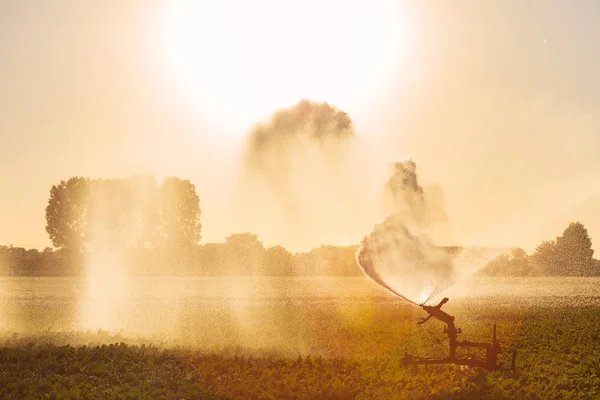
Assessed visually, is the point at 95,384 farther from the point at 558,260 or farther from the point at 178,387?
the point at 558,260

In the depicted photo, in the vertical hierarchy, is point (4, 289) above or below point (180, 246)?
below

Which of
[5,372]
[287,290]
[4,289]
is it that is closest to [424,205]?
[5,372]

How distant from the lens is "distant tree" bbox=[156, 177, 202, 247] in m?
80.1

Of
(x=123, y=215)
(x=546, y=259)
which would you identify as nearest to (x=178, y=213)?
(x=123, y=215)

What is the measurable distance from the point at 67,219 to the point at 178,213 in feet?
45.5

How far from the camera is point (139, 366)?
73.5 feet

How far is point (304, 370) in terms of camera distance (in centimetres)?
2247

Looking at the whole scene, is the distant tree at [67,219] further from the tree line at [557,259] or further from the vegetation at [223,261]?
the tree line at [557,259]

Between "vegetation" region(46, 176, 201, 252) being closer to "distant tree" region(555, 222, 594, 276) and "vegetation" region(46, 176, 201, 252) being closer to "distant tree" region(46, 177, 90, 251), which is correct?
"distant tree" region(46, 177, 90, 251)

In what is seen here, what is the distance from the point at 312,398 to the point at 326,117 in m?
19.2

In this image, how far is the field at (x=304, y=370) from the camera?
20.1 m

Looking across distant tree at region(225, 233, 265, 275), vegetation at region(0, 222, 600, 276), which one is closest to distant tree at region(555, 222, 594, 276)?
vegetation at region(0, 222, 600, 276)

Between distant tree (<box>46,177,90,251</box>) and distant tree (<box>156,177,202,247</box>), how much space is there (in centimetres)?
961

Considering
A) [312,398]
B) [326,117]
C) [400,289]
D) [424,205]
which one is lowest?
Answer: [312,398]
